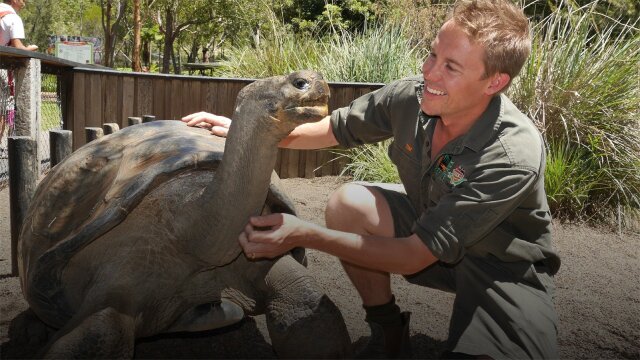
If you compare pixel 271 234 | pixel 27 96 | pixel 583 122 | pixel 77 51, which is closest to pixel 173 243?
pixel 271 234

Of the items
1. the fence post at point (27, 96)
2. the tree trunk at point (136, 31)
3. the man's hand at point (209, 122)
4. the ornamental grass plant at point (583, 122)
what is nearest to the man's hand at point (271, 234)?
the man's hand at point (209, 122)

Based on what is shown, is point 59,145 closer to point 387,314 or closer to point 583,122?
point 387,314

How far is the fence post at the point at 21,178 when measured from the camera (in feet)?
9.37

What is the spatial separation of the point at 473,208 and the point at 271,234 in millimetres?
598

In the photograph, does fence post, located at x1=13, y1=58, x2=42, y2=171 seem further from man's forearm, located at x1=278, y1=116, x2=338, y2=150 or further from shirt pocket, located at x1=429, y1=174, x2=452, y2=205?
shirt pocket, located at x1=429, y1=174, x2=452, y2=205

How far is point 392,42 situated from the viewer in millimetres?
7309

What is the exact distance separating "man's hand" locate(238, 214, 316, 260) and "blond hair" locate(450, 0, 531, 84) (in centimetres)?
74

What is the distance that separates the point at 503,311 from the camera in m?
2.04

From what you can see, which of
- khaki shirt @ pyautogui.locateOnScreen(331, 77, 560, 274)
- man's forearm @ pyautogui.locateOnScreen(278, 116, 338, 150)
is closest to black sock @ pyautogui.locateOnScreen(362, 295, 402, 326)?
khaki shirt @ pyautogui.locateOnScreen(331, 77, 560, 274)

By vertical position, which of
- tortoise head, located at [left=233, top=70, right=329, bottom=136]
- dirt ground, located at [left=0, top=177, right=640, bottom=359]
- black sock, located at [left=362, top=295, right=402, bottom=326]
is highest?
tortoise head, located at [left=233, top=70, right=329, bottom=136]

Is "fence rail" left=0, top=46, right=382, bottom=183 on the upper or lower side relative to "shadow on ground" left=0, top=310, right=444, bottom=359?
upper

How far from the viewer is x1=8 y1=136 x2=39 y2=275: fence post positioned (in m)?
2.86

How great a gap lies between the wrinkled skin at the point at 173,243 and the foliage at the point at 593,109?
3184mm

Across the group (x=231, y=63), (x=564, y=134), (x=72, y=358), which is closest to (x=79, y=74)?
(x=231, y=63)
